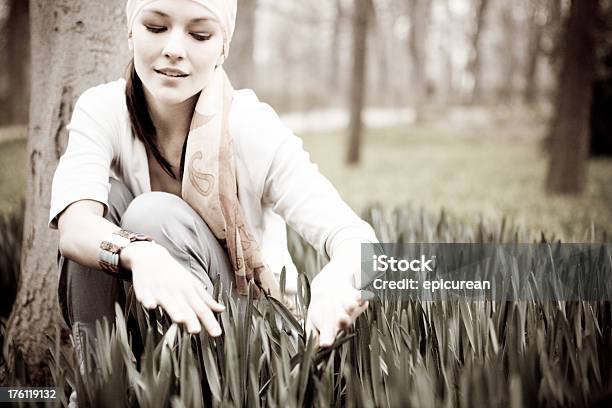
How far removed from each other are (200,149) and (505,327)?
805 millimetres

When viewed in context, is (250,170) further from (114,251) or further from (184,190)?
(114,251)

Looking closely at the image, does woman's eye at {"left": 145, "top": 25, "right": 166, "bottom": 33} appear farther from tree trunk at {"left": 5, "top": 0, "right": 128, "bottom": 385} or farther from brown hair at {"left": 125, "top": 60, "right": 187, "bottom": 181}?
tree trunk at {"left": 5, "top": 0, "right": 128, "bottom": 385}

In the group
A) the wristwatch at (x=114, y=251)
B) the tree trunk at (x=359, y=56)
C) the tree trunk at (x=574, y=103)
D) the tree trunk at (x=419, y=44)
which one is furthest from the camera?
the tree trunk at (x=419, y=44)

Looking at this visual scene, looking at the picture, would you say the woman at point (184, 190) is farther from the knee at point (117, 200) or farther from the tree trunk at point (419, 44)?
the tree trunk at point (419, 44)

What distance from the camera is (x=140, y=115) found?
4.59ft

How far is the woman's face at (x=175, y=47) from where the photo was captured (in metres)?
1.25

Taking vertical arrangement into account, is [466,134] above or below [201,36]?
above

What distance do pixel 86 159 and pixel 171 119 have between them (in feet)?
0.75

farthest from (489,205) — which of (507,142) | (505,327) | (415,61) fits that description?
(415,61)

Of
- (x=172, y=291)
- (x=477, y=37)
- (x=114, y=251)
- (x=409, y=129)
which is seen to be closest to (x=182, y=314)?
(x=172, y=291)

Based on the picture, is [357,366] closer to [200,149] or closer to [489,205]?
[200,149]

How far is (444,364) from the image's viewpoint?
3.97 ft

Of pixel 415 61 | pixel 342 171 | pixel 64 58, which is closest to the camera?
pixel 64 58

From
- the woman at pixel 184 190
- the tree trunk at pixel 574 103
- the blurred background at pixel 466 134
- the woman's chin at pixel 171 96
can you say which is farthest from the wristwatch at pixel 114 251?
the tree trunk at pixel 574 103
